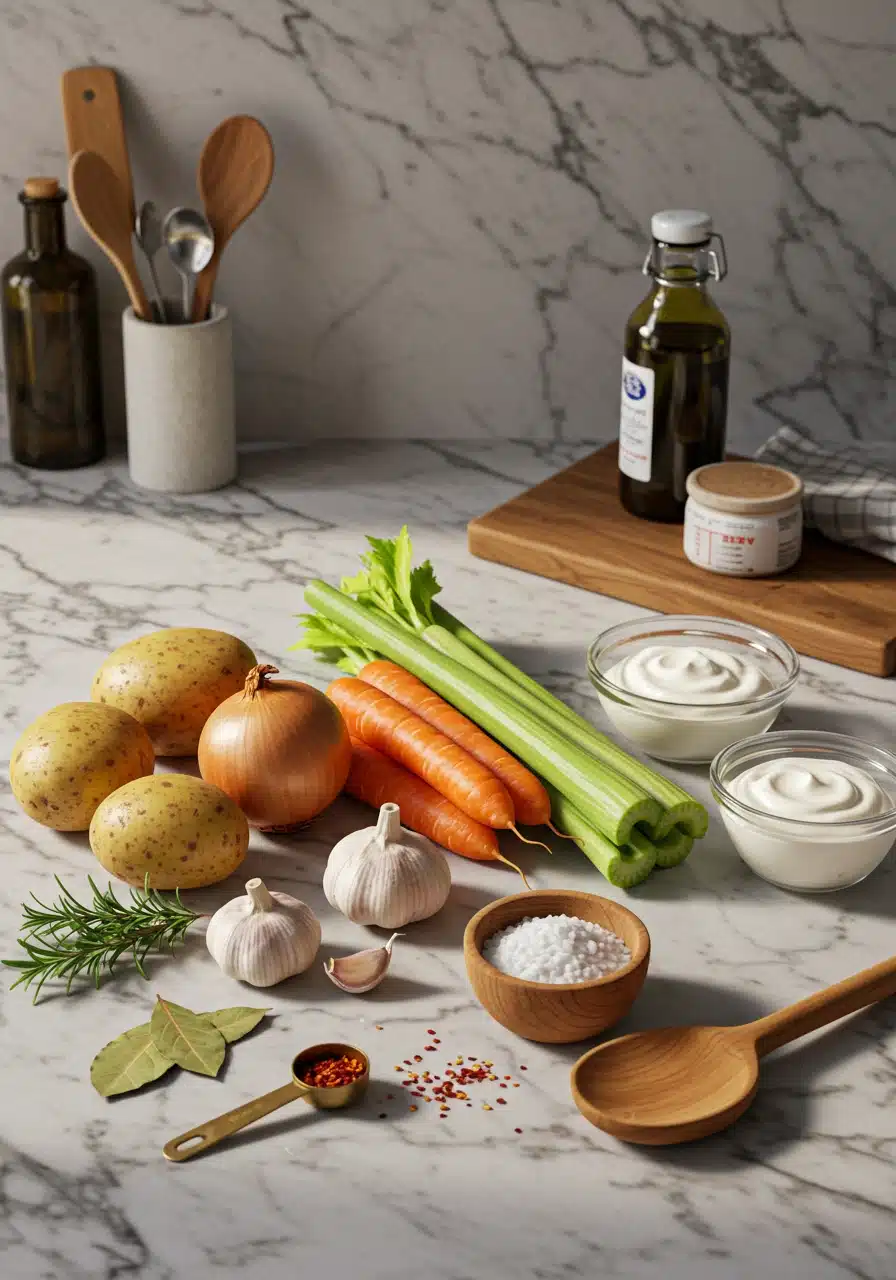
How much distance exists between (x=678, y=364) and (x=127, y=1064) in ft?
2.97

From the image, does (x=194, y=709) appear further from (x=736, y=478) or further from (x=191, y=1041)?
(x=736, y=478)

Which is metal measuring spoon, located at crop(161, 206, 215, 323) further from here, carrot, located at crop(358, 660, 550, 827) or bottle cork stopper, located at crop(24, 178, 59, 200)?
carrot, located at crop(358, 660, 550, 827)

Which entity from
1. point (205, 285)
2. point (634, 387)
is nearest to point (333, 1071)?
point (634, 387)

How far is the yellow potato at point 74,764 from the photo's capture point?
1.19 metres

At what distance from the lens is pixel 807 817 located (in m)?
1.13

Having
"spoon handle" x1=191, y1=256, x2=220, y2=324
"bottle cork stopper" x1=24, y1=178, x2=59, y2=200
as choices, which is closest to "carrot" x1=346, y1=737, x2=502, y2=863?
"spoon handle" x1=191, y1=256, x2=220, y2=324

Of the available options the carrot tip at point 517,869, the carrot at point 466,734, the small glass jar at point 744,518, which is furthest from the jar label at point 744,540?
the carrot tip at point 517,869

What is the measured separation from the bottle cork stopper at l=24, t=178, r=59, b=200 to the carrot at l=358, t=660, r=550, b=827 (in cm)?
68

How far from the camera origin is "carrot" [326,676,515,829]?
121 cm

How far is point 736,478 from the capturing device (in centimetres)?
155

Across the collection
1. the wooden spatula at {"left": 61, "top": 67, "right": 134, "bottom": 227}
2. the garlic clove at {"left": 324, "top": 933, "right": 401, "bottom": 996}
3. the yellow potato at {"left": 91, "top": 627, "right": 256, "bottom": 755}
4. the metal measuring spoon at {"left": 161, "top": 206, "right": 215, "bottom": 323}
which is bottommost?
the garlic clove at {"left": 324, "top": 933, "right": 401, "bottom": 996}

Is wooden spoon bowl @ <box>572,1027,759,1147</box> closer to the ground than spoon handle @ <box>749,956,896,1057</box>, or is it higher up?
closer to the ground

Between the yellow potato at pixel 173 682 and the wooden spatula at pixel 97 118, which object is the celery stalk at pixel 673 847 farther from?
the wooden spatula at pixel 97 118

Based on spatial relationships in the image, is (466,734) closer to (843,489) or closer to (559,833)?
(559,833)
